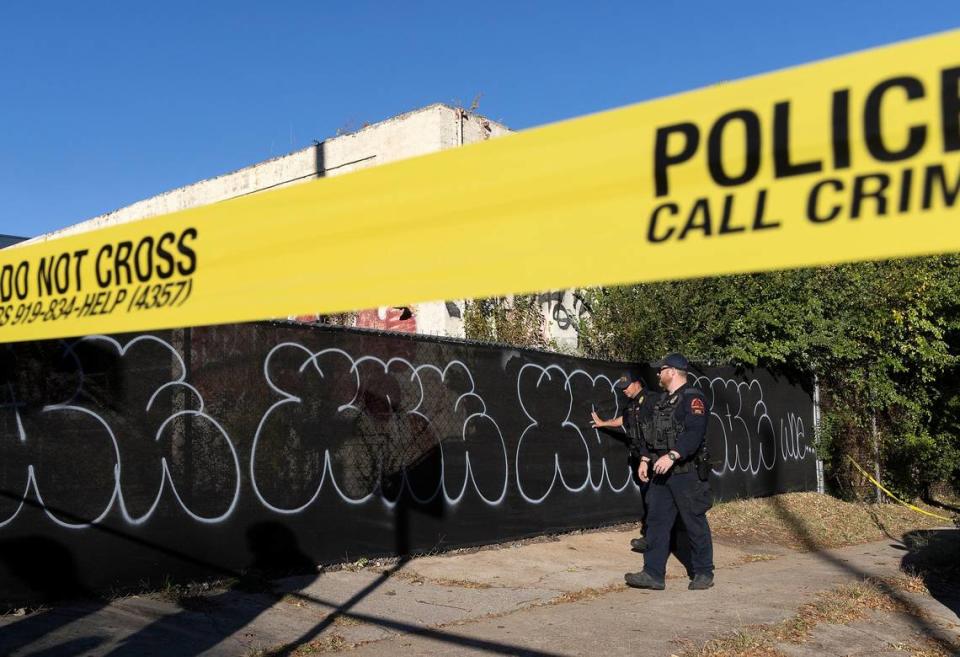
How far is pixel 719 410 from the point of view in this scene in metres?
12.1

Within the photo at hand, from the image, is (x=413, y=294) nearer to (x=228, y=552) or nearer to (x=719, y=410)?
(x=228, y=552)

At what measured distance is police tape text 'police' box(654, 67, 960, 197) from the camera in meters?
1.90

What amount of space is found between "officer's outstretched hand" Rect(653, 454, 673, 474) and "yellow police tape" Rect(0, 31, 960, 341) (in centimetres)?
461

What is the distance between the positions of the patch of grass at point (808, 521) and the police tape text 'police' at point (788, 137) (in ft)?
27.6

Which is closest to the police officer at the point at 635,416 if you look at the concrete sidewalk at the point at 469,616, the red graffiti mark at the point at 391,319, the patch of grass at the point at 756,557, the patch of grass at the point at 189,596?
the patch of grass at the point at 756,557

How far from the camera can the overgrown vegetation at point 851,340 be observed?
13031mm

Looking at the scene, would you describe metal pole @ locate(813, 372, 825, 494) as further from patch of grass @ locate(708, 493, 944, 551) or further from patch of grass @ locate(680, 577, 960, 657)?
patch of grass @ locate(680, 577, 960, 657)

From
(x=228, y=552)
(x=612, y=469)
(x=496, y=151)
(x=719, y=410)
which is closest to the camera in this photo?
(x=496, y=151)

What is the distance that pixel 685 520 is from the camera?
701cm

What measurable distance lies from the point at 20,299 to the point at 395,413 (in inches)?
164

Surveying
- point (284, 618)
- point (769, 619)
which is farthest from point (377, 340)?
point (769, 619)

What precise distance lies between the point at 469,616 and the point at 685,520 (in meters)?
2.03

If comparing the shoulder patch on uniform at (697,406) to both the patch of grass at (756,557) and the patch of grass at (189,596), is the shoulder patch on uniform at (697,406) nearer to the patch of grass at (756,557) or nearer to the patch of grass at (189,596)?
the patch of grass at (756,557)

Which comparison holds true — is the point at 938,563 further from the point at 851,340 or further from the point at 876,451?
the point at 851,340
